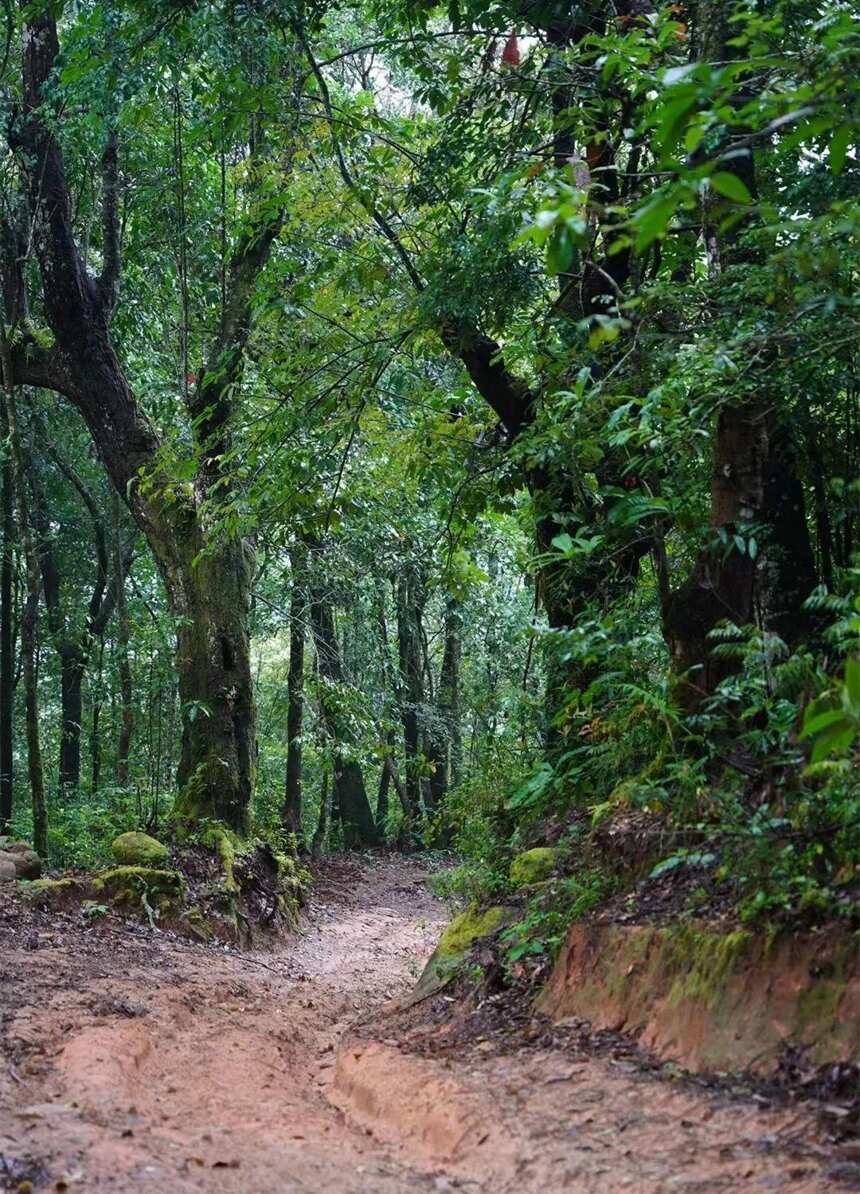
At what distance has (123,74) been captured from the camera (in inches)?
321

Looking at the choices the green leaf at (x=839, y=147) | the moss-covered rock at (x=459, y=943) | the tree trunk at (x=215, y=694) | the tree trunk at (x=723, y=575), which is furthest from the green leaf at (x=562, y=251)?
the tree trunk at (x=215, y=694)

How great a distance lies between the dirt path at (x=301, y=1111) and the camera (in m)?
3.25

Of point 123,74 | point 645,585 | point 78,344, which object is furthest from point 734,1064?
point 78,344

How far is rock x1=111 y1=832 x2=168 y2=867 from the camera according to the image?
966cm

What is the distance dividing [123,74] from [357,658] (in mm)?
14387

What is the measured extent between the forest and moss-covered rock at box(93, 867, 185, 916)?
0.03 meters

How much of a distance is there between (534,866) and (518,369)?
4769 millimetres

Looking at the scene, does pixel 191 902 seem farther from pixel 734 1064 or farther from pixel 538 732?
pixel 734 1064

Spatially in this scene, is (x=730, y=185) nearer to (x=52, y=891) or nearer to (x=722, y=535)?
(x=722, y=535)

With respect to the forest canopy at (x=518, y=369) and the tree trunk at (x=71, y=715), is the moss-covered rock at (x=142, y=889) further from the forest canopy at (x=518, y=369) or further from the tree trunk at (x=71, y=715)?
the tree trunk at (x=71, y=715)

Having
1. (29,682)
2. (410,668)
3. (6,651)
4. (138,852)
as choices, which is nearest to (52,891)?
(138,852)

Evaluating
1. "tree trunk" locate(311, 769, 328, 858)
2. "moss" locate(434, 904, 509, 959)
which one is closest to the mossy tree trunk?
"moss" locate(434, 904, 509, 959)

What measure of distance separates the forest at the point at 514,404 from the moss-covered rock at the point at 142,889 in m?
0.03

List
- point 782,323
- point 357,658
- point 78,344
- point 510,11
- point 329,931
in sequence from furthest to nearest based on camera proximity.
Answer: point 357,658 < point 329,931 < point 78,344 < point 510,11 < point 782,323
